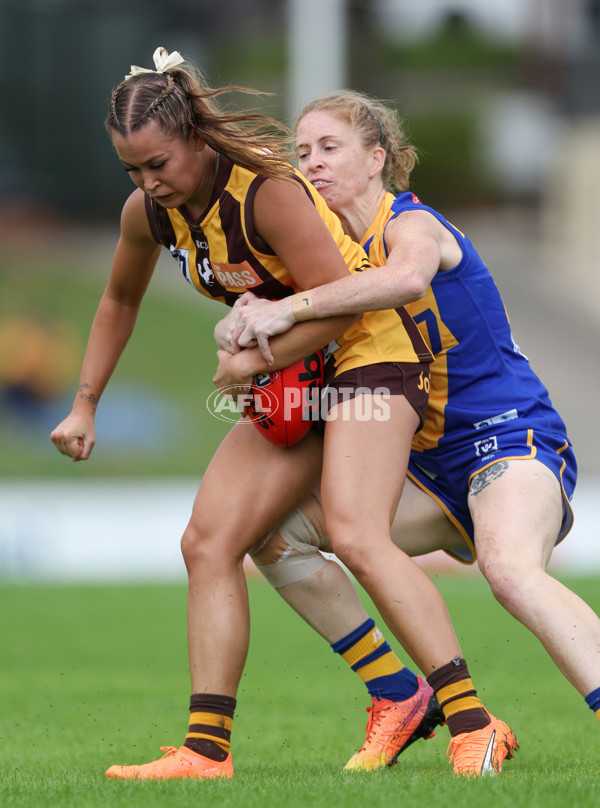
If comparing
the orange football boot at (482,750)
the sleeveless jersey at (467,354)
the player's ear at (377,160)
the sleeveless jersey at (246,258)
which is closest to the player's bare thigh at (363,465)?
the sleeveless jersey at (246,258)

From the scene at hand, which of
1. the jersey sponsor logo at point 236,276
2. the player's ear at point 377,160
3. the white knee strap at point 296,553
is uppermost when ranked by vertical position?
the player's ear at point 377,160

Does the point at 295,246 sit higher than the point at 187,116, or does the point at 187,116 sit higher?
the point at 187,116

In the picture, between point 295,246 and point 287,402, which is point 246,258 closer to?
point 295,246

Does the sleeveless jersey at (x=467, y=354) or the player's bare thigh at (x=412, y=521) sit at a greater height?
the sleeveless jersey at (x=467, y=354)

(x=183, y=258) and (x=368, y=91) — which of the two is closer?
(x=183, y=258)

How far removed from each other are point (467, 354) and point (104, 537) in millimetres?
9245

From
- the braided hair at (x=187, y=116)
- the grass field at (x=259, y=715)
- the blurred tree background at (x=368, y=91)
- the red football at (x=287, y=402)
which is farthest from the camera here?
the blurred tree background at (x=368, y=91)

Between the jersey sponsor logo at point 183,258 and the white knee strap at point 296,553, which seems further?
the white knee strap at point 296,553

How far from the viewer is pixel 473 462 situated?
405cm

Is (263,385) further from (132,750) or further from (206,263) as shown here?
(132,750)

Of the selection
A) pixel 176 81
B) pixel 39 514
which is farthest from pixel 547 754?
pixel 39 514

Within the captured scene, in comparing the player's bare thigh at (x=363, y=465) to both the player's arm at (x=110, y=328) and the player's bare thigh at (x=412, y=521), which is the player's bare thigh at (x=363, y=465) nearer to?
the player's bare thigh at (x=412, y=521)

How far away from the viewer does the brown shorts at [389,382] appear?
3.84 m

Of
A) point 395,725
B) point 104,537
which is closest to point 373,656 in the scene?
point 395,725
